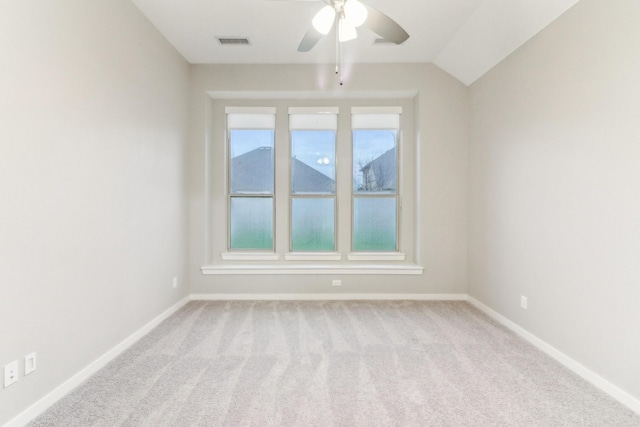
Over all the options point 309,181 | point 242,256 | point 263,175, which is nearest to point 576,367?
point 309,181

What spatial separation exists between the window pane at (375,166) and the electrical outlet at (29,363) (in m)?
3.85

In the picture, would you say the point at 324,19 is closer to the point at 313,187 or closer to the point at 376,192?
the point at 313,187

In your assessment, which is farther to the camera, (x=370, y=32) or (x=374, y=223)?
(x=374, y=223)

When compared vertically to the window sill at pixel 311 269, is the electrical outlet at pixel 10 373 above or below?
below

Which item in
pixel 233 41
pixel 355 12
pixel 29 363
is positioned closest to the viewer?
pixel 29 363

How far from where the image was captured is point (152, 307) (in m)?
3.53

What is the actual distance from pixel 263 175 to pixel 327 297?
1924mm

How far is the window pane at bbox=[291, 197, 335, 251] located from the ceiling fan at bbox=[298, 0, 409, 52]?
2.72m

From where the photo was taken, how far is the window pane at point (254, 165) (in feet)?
16.3

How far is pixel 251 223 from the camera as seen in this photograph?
16.3 ft

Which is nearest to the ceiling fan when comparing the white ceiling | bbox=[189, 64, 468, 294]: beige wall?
the white ceiling

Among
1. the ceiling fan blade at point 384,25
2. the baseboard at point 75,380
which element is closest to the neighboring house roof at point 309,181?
the baseboard at point 75,380

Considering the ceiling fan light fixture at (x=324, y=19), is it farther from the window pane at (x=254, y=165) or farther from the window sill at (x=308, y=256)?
the window sill at (x=308, y=256)

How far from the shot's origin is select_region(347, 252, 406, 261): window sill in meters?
4.87
